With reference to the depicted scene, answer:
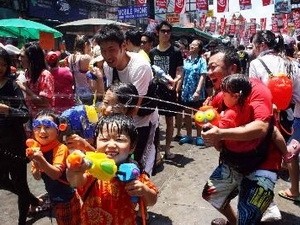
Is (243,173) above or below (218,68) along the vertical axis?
below

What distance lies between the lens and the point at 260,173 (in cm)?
272

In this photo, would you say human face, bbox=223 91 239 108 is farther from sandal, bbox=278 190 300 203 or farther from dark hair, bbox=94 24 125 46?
sandal, bbox=278 190 300 203

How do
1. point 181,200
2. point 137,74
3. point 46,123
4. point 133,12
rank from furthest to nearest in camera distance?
point 133,12 → point 181,200 → point 137,74 → point 46,123

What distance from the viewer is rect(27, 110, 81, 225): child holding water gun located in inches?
95.1

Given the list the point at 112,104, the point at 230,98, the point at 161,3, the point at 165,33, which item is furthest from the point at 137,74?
the point at 161,3

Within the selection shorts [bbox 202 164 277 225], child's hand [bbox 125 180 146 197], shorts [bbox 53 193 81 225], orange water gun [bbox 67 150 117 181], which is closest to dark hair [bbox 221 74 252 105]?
shorts [bbox 202 164 277 225]

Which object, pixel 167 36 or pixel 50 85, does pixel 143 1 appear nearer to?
pixel 167 36

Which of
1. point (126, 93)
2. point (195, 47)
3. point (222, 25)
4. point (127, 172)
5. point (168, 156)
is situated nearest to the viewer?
point (127, 172)

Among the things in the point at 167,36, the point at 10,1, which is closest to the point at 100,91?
the point at 167,36

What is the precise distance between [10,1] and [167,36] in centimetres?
1559

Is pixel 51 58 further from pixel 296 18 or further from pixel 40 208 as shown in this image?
pixel 296 18

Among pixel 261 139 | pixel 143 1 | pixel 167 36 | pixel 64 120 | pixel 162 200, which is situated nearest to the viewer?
pixel 64 120

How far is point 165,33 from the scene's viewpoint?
18.2 feet

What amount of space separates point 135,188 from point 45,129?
108cm
